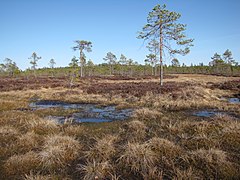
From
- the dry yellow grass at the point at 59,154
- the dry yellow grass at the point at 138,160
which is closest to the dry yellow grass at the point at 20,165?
the dry yellow grass at the point at 59,154

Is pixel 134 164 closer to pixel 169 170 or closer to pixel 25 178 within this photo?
pixel 169 170

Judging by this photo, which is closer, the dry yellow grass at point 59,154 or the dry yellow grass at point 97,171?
the dry yellow grass at point 97,171

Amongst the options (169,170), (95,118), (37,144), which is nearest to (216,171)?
(169,170)

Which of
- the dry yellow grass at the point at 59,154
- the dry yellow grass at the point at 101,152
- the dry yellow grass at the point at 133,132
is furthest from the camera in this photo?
the dry yellow grass at the point at 133,132

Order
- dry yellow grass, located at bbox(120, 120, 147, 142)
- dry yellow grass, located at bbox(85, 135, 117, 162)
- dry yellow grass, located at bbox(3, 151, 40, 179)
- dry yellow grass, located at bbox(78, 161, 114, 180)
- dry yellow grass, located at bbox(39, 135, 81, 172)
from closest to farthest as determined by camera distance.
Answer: dry yellow grass, located at bbox(78, 161, 114, 180)
dry yellow grass, located at bbox(3, 151, 40, 179)
dry yellow grass, located at bbox(39, 135, 81, 172)
dry yellow grass, located at bbox(85, 135, 117, 162)
dry yellow grass, located at bbox(120, 120, 147, 142)

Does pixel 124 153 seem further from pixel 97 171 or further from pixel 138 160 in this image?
pixel 97 171

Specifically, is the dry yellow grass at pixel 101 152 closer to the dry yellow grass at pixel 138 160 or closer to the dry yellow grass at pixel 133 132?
the dry yellow grass at pixel 138 160

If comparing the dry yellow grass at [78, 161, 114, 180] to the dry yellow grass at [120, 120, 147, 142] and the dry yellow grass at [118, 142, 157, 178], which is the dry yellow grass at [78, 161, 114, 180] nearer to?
the dry yellow grass at [118, 142, 157, 178]

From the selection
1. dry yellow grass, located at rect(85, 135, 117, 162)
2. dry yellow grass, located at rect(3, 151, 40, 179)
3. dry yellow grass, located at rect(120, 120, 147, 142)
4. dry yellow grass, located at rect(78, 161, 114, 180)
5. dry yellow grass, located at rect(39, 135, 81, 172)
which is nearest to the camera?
dry yellow grass, located at rect(78, 161, 114, 180)

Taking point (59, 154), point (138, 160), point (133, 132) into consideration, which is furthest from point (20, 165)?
point (133, 132)

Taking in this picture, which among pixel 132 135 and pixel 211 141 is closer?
pixel 211 141

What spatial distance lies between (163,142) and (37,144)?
12.4 feet

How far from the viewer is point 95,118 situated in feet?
25.2

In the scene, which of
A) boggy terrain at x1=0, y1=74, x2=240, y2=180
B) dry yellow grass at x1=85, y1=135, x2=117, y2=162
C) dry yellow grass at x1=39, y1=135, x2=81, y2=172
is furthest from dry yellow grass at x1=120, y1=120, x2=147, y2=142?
dry yellow grass at x1=39, y1=135, x2=81, y2=172
